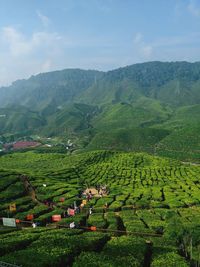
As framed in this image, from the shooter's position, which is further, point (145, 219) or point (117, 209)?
point (117, 209)

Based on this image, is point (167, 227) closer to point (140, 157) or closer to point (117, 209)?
point (117, 209)

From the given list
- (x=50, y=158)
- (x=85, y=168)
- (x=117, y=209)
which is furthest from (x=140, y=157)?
(x=117, y=209)

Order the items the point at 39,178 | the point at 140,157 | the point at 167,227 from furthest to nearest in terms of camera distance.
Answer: the point at 140,157, the point at 39,178, the point at 167,227

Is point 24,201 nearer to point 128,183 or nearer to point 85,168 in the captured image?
point 128,183

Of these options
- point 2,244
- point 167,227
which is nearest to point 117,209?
point 167,227

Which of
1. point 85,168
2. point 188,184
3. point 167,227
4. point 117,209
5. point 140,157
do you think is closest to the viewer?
point 167,227

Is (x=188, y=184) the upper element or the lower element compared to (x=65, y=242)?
lower
